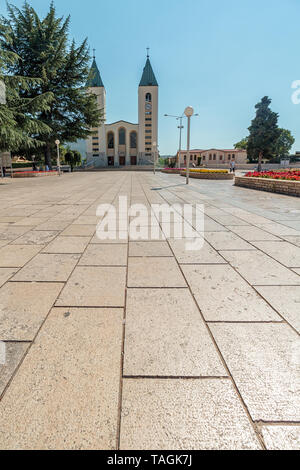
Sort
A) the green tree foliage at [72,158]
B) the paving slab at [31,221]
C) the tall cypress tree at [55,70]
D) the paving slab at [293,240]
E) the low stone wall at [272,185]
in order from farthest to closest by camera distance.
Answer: the green tree foliage at [72,158] < the tall cypress tree at [55,70] < the low stone wall at [272,185] < the paving slab at [31,221] < the paving slab at [293,240]

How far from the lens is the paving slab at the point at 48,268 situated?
2834 millimetres

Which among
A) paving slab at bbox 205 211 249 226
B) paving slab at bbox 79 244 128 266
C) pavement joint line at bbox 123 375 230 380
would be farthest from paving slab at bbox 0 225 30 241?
paving slab at bbox 205 211 249 226

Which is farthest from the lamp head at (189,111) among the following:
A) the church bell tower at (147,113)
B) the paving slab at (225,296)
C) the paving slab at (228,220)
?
the church bell tower at (147,113)

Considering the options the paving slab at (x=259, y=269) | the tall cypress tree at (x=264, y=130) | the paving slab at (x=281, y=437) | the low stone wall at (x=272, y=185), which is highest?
the tall cypress tree at (x=264, y=130)

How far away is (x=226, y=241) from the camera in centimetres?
429

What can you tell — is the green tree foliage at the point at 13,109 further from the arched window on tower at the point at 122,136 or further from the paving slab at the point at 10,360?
the arched window on tower at the point at 122,136

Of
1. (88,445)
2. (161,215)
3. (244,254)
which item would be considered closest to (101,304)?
(88,445)

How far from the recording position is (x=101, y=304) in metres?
2.27

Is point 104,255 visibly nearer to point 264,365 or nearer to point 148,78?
point 264,365

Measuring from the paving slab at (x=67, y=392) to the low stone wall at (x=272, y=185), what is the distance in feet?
33.7

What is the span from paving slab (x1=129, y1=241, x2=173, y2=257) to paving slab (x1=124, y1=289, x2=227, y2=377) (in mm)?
1212

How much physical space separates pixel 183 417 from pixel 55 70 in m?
34.7

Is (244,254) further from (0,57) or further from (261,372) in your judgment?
(0,57)
